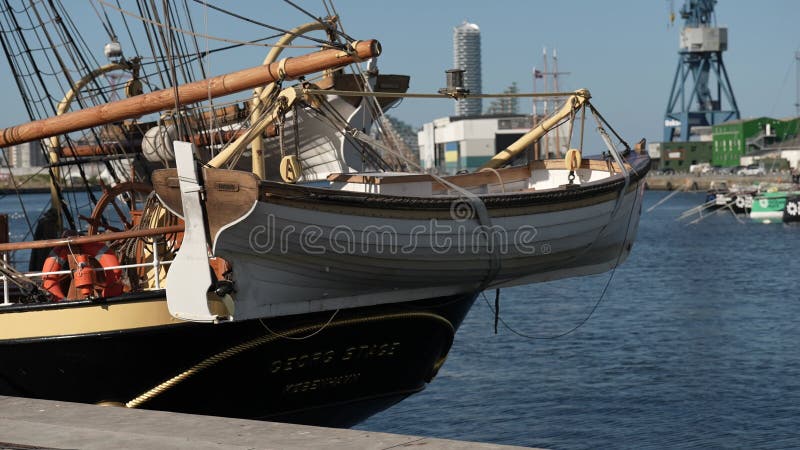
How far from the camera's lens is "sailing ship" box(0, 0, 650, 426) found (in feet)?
35.8

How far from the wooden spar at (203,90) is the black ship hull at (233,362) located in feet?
8.54

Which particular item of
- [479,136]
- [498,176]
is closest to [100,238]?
[498,176]

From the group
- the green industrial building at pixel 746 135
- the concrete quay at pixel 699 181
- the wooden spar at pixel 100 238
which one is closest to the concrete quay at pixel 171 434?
the wooden spar at pixel 100 238

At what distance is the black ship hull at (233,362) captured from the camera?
12336mm

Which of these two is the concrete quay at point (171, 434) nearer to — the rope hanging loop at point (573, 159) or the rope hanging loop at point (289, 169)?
the rope hanging loop at point (289, 169)

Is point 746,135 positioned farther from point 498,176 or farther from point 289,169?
point 289,169

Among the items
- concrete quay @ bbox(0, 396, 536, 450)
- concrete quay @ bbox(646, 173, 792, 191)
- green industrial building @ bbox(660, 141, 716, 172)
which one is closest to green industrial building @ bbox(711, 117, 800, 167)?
concrete quay @ bbox(646, 173, 792, 191)

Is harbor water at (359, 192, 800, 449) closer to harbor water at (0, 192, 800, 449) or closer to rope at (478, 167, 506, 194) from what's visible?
harbor water at (0, 192, 800, 449)

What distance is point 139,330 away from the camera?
477 inches

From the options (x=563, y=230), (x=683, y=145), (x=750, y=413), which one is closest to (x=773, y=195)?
(x=750, y=413)

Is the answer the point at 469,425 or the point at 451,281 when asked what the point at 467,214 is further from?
the point at 469,425

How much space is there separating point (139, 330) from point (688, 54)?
147407mm

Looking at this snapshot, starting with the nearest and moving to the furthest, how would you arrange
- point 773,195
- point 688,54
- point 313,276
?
point 313,276 → point 773,195 → point 688,54

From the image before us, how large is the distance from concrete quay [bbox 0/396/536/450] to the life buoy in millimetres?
2404
